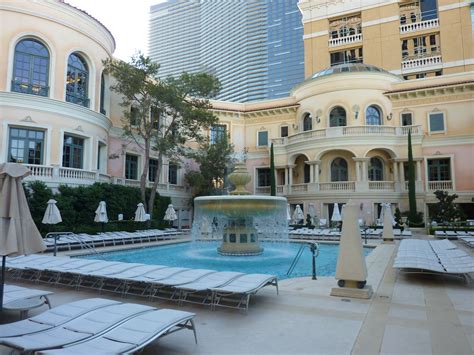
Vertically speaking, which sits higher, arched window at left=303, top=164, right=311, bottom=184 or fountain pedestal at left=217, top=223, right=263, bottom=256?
arched window at left=303, top=164, right=311, bottom=184

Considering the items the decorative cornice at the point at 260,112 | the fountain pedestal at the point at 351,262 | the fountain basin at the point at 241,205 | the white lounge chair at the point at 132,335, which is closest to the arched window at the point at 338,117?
the decorative cornice at the point at 260,112

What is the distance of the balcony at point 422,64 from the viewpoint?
32656 millimetres

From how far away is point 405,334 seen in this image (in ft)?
15.4

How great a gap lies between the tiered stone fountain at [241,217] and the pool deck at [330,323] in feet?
14.4

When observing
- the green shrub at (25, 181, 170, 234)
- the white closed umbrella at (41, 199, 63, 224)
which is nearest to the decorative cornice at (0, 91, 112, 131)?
the green shrub at (25, 181, 170, 234)

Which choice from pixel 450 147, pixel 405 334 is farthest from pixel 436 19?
pixel 405 334

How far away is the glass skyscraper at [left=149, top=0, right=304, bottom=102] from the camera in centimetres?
9669

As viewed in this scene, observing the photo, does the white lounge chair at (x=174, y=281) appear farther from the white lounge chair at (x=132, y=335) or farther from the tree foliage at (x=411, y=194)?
the tree foliage at (x=411, y=194)

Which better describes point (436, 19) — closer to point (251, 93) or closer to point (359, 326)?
point (359, 326)

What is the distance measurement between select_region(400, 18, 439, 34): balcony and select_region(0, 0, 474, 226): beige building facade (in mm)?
91

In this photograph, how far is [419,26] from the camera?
33.8 meters

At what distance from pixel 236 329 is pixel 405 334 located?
7.48 feet

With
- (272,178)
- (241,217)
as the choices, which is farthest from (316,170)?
(241,217)

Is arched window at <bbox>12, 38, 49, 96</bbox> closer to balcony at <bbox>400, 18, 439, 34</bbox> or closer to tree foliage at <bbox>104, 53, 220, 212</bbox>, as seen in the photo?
tree foliage at <bbox>104, 53, 220, 212</bbox>
